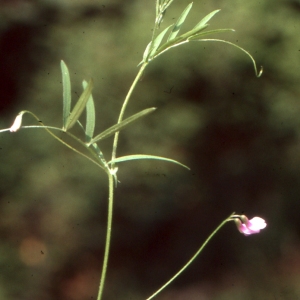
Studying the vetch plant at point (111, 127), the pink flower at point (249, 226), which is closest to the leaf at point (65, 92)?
the vetch plant at point (111, 127)

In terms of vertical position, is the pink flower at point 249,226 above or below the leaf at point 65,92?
below

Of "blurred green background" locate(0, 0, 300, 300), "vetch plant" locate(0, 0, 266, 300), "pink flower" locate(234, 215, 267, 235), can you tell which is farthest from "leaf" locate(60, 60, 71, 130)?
"blurred green background" locate(0, 0, 300, 300)

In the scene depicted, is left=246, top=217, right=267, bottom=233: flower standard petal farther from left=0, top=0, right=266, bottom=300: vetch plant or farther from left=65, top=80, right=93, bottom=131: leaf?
left=65, top=80, right=93, bottom=131: leaf

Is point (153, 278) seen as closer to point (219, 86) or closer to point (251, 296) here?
point (251, 296)

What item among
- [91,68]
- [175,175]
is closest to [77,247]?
[175,175]

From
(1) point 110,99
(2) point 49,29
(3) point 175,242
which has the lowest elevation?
(3) point 175,242

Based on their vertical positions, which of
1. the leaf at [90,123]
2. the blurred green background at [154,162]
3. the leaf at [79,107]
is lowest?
the leaf at [79,107]

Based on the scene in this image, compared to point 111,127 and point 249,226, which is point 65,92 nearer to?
point 111,127

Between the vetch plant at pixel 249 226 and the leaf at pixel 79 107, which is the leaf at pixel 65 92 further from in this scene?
the vetch plant at pixel 249 226
